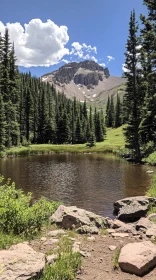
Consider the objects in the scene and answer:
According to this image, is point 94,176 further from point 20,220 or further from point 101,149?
point 101,149

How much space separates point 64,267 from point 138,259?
2049mm

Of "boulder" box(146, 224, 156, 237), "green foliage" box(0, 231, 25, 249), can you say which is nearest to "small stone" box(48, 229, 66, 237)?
"green foliage" box(0, 231, 25, 249)

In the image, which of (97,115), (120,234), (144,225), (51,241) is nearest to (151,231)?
(144,225)

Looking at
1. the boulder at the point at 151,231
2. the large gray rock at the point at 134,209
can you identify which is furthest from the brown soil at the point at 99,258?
the large gray rock at the point at 134,209

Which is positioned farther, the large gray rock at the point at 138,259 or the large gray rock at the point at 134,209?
the large gray rock at the point at 134,209

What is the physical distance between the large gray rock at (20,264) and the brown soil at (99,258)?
1128 mm

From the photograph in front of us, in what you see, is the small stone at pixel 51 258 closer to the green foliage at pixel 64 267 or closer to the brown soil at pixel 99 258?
the green foliage at pixel 64 267

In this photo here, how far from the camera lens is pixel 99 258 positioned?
24.7ft

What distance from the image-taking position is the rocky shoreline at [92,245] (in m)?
6.08

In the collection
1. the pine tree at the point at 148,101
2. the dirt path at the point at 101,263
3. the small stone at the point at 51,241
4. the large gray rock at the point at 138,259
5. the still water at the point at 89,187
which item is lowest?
the still water at the point at 89,187

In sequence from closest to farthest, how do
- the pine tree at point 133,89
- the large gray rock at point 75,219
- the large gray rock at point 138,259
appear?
the large gray rock at point 138,259 → the large gray rock at point 75,219 → the pine tree at point 133,89

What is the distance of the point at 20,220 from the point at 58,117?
91.4m

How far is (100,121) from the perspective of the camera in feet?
348

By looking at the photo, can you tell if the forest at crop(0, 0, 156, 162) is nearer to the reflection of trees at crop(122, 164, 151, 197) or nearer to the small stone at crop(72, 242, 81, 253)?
the reflection of trees at crop(122, 164, 151, 197)
